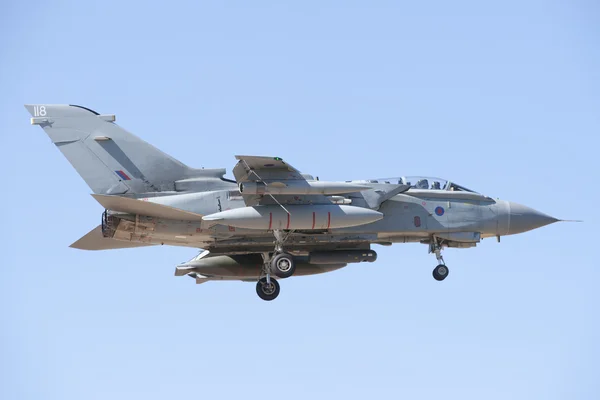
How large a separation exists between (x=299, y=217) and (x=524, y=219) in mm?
7202

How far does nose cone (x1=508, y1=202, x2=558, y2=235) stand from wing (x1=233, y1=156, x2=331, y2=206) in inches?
249

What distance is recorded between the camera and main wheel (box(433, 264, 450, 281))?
34.3 metres

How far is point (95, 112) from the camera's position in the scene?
32.3 metres

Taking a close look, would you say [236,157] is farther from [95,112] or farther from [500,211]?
[500,211]

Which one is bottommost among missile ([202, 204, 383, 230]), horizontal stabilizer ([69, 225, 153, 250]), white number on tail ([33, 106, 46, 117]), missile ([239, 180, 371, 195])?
horizontal stabilizer ([69, 225, 153, 250])

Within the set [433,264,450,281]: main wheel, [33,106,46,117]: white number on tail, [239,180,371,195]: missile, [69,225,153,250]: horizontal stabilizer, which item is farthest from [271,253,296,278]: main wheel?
[33,106,46,117]: white number on tail

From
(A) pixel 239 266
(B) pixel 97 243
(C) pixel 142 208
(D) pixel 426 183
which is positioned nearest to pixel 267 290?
(A) pixel 239 266

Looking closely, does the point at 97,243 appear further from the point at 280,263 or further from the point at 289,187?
the point at 289,187

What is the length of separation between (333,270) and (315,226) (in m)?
3.85

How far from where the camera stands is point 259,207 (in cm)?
3147

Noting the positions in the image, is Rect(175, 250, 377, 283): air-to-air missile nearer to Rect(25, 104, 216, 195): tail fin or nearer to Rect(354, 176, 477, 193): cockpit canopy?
Rect(354, 176, 477, 193): cockpit canopy

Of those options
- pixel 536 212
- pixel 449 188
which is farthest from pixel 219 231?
pixel 536 212

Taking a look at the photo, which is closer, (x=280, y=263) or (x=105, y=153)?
(x=105, y=153)

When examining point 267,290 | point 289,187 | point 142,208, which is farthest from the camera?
point 267,290
